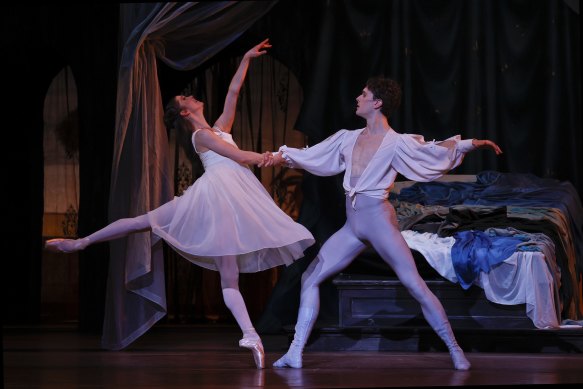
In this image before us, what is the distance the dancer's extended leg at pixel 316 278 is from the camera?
15.8 feet

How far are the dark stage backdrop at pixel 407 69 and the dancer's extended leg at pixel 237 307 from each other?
265cm

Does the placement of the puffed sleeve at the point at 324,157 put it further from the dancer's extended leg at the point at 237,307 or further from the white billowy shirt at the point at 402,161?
the dancer's extended leg at the point at 237,307

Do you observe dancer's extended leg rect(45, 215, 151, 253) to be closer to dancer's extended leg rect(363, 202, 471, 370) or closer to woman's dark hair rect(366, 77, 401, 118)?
dancer's extended leg rect(363, 202, 471, 370)

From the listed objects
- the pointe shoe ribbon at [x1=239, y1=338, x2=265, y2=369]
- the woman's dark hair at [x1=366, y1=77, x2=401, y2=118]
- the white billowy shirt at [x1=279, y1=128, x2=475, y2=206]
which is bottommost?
the pointe shoe ribbon at [x1=239, y1=338, x2=265, y2=369]

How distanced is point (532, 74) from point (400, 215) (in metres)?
2.07

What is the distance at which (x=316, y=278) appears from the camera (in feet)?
15.9

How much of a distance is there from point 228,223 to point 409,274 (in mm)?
1026

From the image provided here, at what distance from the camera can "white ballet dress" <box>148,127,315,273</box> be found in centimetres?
510

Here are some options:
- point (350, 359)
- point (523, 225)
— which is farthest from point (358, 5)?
point (350, 359)

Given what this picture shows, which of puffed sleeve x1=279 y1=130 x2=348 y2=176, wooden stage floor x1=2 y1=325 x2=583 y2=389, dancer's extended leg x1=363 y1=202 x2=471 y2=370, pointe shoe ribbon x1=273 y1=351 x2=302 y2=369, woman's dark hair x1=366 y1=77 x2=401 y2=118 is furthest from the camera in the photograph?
puffed sleeve x1=279 y1=130 x2=348 y2=176

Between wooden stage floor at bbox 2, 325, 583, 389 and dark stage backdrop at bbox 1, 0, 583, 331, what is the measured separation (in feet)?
5.79

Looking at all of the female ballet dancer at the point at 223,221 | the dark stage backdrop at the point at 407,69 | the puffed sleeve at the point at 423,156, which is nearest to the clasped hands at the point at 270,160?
the female ballet dancer at the point at 223,221

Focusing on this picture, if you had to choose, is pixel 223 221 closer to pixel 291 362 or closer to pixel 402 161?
pixel 291 362

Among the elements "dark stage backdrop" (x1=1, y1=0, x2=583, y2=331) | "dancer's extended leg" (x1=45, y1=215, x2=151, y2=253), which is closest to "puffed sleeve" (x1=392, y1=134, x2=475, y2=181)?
"dancer's extended leg" (x1=45, y1=215, x2=151, y2=253)
